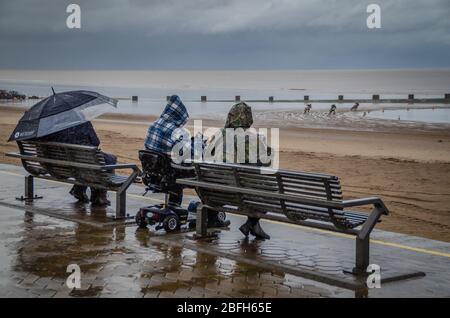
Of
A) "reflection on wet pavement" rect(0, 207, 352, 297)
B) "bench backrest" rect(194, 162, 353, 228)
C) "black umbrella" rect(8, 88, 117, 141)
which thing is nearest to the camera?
"reflection on wet pavement" rect(0, 207, 352, 297)

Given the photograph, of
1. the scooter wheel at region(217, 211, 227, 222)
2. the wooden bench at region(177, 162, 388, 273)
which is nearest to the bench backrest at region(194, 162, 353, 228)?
the wooden bench at region(177, 162, 388, 273)

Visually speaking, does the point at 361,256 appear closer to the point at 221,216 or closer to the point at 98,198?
the point at 221,216

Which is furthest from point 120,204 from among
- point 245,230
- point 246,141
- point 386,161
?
point 386,161

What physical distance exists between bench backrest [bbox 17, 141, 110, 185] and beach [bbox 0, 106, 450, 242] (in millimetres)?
3991

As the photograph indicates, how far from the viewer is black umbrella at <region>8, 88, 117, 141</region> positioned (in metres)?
10.1

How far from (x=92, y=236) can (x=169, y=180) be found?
1.19 m

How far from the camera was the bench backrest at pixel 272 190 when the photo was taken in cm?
726

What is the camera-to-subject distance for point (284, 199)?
7586 mm

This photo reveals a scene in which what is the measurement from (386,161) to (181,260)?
12.3m

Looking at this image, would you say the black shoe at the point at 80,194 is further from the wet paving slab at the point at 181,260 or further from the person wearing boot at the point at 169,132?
the person wearing boot at the point at 169,132

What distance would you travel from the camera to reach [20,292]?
6.34 m

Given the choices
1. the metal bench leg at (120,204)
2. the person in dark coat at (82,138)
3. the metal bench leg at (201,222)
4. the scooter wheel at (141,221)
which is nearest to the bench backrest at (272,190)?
the metal bench leg at (201,222)

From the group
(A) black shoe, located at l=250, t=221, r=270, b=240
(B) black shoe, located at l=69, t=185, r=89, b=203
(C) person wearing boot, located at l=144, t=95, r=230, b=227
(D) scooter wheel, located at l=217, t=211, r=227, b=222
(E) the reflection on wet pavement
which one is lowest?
(E) the reflection on wet pavement

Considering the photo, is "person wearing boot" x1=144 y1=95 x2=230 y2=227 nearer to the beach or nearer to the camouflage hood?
the camouflage hood
